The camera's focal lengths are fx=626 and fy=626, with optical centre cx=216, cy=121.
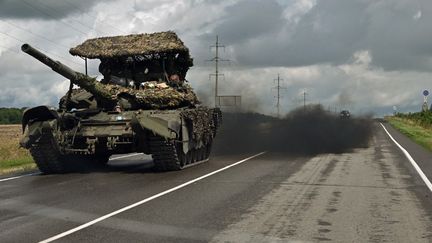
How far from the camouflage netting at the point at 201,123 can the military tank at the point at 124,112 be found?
3cm

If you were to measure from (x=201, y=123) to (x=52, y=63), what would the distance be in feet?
15.8

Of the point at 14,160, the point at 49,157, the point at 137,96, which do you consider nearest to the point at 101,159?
the point at 49,157

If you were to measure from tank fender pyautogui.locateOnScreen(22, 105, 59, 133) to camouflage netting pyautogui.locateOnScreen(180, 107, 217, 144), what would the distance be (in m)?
3.29


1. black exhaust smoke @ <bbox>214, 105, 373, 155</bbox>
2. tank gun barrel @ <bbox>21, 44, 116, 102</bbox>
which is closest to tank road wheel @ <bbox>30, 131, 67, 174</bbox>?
tank gun barrel @ <bbox>21, 44, 116, 102</bbox>

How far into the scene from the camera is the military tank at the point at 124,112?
609 inches

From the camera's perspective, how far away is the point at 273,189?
12.1 meters

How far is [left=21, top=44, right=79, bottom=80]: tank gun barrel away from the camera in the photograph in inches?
574

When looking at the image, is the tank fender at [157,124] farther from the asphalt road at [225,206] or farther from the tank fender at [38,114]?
the tank fender at [38,114]

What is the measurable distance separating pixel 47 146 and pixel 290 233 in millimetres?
9570

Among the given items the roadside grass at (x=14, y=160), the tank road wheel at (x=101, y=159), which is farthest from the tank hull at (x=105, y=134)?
→ the roadside grass at (x=14, y=160)

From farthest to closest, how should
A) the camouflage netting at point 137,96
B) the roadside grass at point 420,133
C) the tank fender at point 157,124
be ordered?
the roadside grass at point 420,133, the camouflage netting at point 137,96, the tank fender at point 157,124

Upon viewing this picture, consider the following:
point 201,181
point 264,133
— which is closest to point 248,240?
point 201,181

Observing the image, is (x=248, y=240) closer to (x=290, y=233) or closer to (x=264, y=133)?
(x=290, y=233)

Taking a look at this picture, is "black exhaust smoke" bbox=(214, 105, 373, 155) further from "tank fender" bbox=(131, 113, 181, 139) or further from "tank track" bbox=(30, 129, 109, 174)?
"tank fender" bbox=(131, 113, 181, 139)
